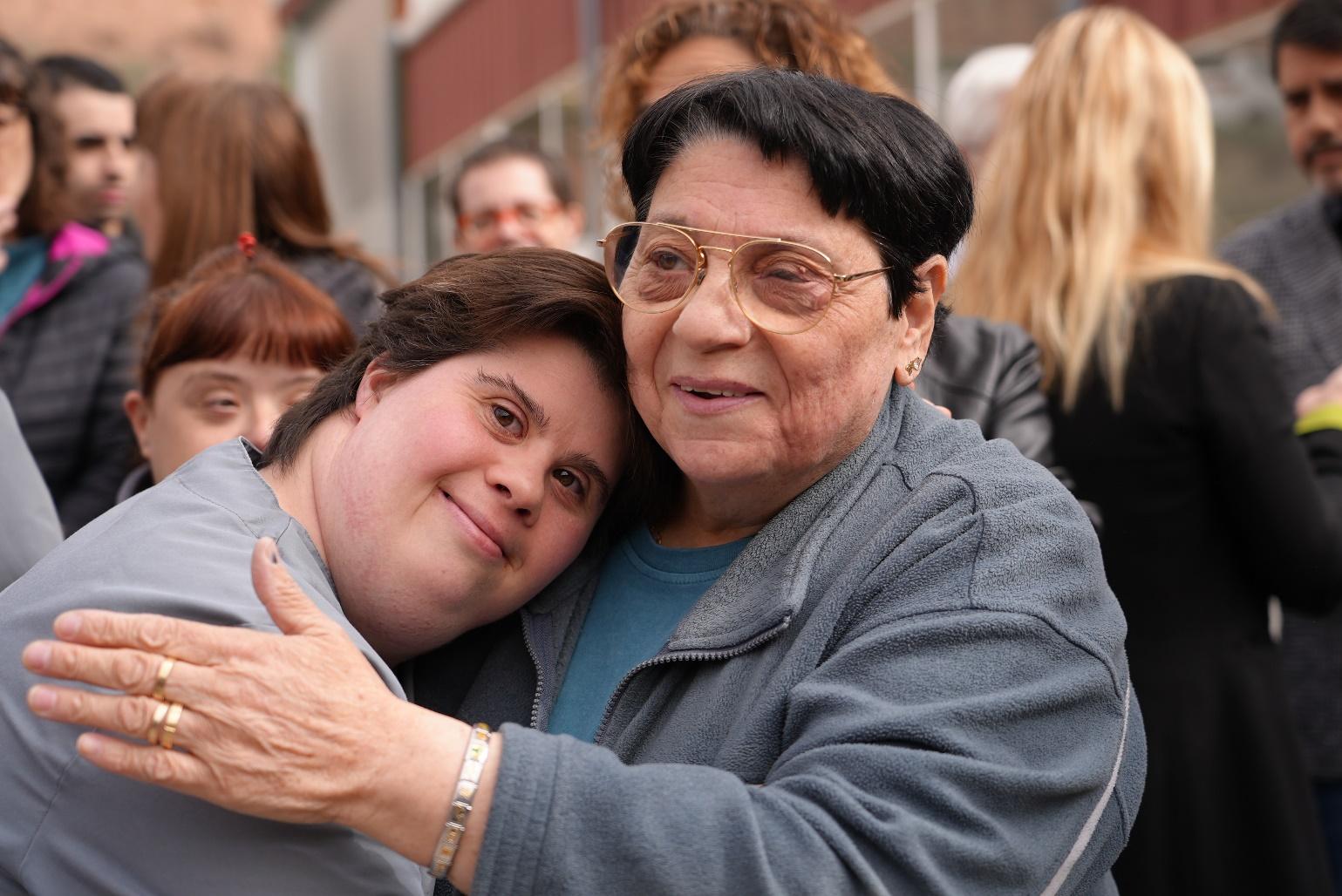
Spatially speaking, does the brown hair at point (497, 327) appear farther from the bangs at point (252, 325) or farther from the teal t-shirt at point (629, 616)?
the bangs at point (252, 325)

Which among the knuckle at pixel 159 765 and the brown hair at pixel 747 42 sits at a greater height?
the brown hair at pixel 747 42

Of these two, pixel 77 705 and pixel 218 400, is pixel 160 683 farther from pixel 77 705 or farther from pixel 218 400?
pixel 218 400

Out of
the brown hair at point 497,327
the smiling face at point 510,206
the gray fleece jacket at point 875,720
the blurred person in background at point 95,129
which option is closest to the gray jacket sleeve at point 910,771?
the gray fleece jacket at point 875,720

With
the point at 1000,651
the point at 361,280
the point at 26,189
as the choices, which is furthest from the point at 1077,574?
the point at 26,189

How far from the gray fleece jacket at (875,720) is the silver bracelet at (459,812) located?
3 cm

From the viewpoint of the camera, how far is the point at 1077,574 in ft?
5.58

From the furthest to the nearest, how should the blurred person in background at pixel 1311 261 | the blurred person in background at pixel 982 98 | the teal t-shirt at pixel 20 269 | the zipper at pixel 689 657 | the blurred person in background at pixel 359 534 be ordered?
the blurred person in background at pixel 982 98 → the teal t-shirt at pixel 20 269 → the blurred person in background at pixel 1311 261 → the zipper at pixel 689 657 → the blurred person in background at pixel 359 534

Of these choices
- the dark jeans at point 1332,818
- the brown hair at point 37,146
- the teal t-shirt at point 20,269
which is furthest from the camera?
the teal t-shirt at point 20,269

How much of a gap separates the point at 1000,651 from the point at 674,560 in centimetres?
60

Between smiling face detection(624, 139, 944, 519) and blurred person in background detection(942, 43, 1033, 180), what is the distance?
197 cm

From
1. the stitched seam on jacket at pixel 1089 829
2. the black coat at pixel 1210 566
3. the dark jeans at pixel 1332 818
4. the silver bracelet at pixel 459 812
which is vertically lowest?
the dark jeans at pixel 1332 818

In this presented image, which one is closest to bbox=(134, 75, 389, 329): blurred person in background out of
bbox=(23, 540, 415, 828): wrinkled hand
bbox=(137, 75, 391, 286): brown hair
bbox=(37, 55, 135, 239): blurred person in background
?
bbox=(137, 75, 391, 286): brown hair

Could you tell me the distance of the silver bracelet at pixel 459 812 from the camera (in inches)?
58.2

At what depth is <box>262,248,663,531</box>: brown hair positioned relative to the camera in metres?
2.05
